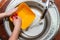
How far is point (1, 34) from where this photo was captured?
110 cm

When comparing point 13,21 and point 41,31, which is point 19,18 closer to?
point 13,21

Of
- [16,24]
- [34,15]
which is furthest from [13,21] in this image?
[34,15]

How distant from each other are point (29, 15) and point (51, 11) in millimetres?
138

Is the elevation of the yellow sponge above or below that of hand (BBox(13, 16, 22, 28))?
above

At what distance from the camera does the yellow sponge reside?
97cm

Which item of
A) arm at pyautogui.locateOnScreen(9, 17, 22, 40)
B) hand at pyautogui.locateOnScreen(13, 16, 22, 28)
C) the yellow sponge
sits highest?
the yellow sponge

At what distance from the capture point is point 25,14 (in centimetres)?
98

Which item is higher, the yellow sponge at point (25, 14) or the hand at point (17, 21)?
the yellow sponge at point (25, 14)

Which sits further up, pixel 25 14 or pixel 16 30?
pixel 25 14

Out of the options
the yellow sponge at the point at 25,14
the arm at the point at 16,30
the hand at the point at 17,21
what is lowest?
the arm at the point at 16,30

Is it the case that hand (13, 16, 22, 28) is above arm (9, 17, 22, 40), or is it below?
above

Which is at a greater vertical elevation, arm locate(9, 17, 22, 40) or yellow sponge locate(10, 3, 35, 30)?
yellow sponge locate(10, 3, 35, 30)

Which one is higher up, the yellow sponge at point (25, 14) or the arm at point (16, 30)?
the yellow sponge at point (25, 14)

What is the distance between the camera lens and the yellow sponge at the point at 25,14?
969mm
